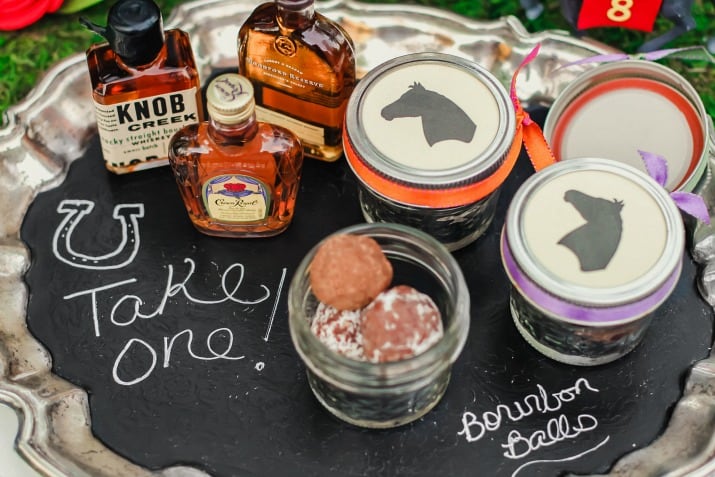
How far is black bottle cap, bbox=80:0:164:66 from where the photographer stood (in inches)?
38.9

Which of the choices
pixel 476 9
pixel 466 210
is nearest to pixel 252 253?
pixel 466 210

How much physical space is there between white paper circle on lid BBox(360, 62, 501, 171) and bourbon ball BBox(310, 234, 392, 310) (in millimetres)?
126

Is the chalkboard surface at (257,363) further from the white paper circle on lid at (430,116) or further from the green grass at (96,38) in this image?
the green grass at (96,38)

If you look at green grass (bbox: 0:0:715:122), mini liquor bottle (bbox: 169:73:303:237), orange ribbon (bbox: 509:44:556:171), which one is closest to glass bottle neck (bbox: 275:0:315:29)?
mini liquor bottle (bbox: 169:73:303:237)

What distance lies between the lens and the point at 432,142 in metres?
1.00

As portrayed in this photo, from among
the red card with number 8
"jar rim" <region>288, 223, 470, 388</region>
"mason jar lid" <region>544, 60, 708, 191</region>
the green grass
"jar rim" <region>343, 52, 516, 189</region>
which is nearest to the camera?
"jar rim" <region>288, 223, 470, 388</region>

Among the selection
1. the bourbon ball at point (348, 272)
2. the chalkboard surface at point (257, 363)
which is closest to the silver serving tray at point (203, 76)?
the chalkboard surface at point (257, 363)

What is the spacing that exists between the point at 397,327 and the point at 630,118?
1.36 ft

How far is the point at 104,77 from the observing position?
1.04m

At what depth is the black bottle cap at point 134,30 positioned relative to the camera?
987 millimetres

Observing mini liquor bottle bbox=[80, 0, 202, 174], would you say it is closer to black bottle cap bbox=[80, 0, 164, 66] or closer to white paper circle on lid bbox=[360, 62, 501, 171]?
black bottle cap bbox=[80, 0, 164, 66]

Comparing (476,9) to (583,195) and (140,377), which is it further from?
(140,377)

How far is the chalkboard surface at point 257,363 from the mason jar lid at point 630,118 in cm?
11

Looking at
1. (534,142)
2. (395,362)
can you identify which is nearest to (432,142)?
(534,142)
